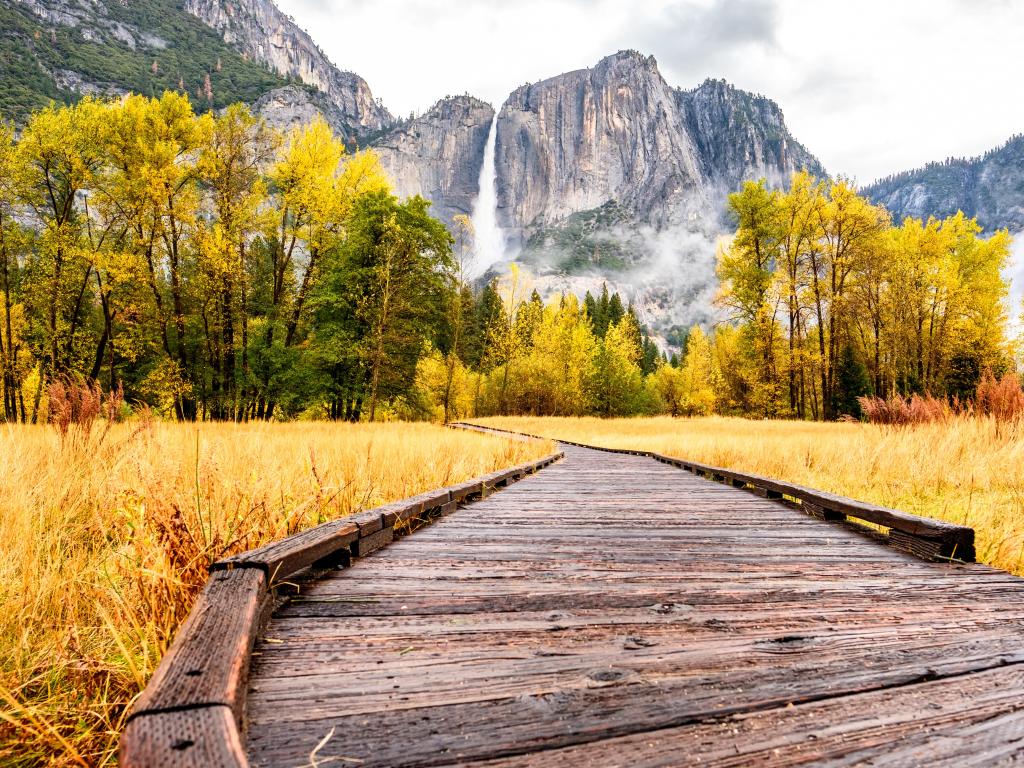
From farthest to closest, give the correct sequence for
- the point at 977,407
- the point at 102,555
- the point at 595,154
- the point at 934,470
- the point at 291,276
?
the point at 595,154, the point at 291,276, the point at 977,407, the point at 934,470, the point at 102,555

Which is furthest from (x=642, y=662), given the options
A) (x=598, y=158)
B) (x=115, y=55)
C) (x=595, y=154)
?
(x=595, y=154)

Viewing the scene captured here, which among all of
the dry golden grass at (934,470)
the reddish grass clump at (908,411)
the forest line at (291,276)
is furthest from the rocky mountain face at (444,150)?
the dry golden grass at (934,470)

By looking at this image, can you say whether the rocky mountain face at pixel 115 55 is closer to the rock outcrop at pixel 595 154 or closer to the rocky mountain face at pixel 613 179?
the rock outcrop at pixel 595 154

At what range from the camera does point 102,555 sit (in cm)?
273

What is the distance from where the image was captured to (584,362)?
3894cm

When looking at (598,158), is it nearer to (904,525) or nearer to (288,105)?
(288,105)

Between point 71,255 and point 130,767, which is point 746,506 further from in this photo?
point 71,255

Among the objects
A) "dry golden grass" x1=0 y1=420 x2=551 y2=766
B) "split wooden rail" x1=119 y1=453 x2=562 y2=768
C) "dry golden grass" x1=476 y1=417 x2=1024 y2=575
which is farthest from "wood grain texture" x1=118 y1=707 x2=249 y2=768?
"dry golden grass" x1=476 y1=417 x2=1024 y2=575

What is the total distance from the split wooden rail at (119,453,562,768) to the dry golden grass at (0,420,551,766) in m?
0.22

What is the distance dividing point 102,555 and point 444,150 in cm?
20847

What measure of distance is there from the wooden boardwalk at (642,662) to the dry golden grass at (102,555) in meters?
0.44

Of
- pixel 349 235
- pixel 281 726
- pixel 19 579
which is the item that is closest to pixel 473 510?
pixel 19 579

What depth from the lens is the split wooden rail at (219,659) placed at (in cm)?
91

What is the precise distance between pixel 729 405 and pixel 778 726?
38.7m
